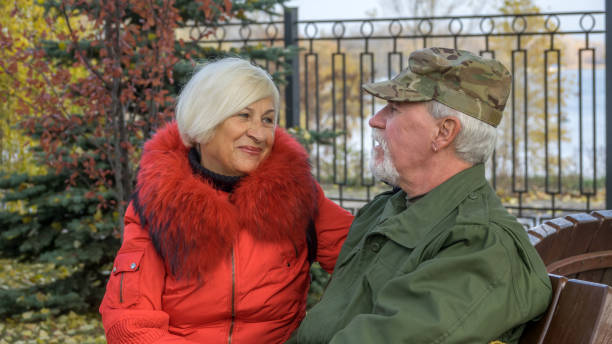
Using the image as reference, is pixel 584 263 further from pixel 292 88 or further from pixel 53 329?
pixel 292 88

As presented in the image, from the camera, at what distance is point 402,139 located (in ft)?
6.26

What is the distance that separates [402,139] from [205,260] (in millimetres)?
824

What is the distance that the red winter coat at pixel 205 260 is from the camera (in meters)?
2.21

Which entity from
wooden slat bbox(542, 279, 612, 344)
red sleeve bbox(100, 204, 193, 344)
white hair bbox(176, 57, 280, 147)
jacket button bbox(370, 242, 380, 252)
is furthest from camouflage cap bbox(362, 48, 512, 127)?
red sleeve bbox(100, 204, 193, 344)

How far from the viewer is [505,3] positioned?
27.5 feet

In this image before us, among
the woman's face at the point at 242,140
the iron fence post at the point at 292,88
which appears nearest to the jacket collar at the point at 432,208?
the woman's face at the point at 242,140

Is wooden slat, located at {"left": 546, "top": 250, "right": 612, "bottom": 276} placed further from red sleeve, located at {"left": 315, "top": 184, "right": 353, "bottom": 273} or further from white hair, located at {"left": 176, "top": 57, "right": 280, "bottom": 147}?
white hair, located at {"left": 176, "top": 57, "right": 280, "bottom": 147}

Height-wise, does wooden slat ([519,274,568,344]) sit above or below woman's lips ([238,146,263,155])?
below

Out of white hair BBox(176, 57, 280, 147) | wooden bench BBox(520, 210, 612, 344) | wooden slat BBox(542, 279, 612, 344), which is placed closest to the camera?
wooden slat BBox(542, 279, 612, 344)

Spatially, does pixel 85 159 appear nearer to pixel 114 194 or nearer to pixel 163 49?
pixel 114 194

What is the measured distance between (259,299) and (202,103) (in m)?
0.76

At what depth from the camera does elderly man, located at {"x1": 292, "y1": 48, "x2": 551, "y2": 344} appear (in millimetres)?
1528

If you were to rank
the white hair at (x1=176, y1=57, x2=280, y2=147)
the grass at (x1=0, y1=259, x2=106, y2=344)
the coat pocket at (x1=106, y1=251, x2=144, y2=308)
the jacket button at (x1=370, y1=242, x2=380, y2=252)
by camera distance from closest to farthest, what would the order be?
1. the jacket button at (x1=370, y1=242, x2=380, y2=252)
2. the coat pocket at (x1=106, y1=251, x2=144, y2=308)
3. the white hair at (x1=176, y1=57, x2=280, y2=147)
4. the grass at (x1=0, y1=259, x2=106, y2=344)

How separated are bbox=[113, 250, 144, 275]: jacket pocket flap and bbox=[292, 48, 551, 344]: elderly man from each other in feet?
2.05
